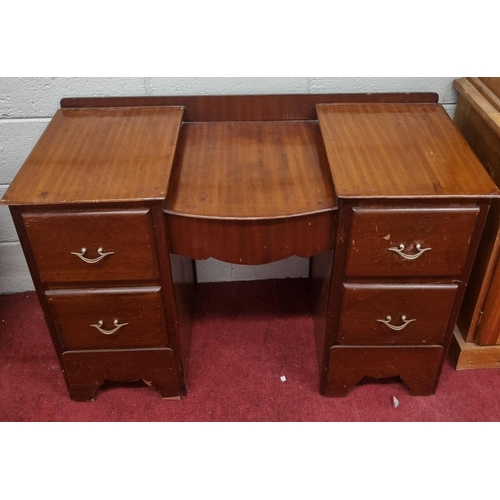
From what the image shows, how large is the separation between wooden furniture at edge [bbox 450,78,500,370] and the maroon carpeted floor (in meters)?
0.07

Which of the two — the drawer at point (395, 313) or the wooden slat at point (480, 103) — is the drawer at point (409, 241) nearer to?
the drawer at point (395, 313)

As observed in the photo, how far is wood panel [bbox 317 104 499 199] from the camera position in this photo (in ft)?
A: 3.66

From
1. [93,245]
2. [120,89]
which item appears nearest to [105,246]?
[93,245]

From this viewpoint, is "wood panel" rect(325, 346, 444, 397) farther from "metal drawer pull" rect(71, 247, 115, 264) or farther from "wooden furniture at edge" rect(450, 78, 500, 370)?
"metal drawer pull" rect(71, 247, 115, 264)

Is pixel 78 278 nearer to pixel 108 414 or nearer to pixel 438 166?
pixel 108 414

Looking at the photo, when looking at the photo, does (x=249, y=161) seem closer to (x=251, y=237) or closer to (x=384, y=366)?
(x=251, y=237)

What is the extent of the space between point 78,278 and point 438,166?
863mm

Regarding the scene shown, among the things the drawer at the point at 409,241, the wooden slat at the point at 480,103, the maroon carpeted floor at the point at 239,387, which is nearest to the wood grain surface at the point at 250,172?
the drawer at the point at 409,241

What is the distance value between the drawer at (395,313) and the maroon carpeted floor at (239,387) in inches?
9.4

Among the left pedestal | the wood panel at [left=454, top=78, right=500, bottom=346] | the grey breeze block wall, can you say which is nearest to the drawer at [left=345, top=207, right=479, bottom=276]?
the wood panel at [left=454, top=78, right=500, bottom=346]

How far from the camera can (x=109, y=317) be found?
4.27ft

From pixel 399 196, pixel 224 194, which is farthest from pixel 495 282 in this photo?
pixel 224 194

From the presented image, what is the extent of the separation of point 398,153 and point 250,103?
0.44m

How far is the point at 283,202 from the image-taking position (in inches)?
45.6
